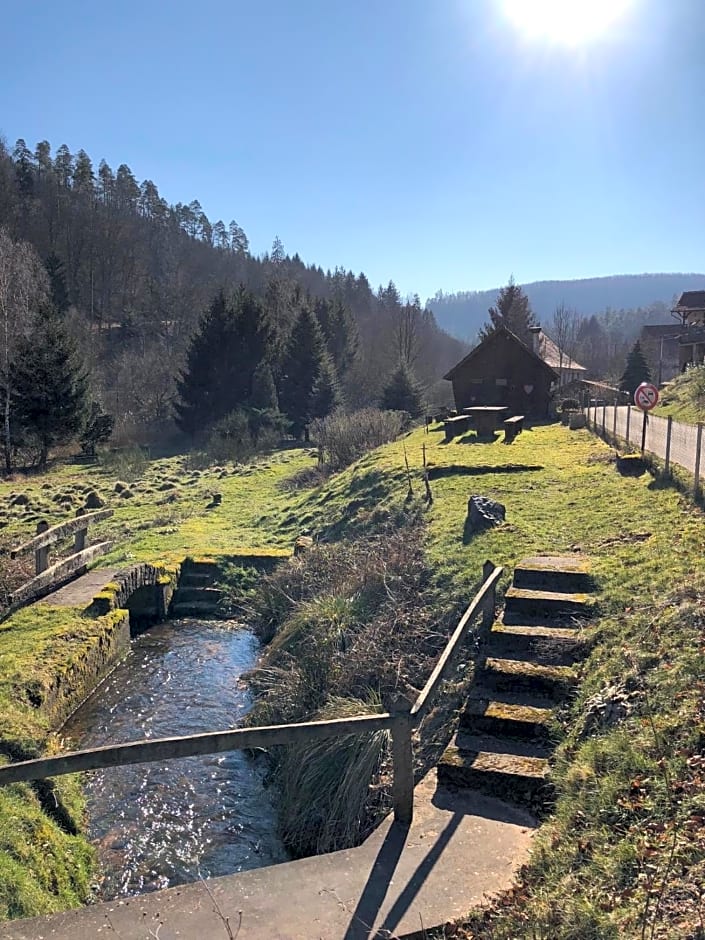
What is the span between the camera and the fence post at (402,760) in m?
5.16

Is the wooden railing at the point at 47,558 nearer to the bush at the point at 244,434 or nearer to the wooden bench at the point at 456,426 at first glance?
the wooden bench at the point at 456,426

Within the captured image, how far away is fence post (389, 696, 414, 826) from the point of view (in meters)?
5.16

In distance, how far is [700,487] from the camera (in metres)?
12.0

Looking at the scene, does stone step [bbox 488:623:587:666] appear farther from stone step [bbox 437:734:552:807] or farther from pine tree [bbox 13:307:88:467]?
pine tree [bbox 13:307:88:467]

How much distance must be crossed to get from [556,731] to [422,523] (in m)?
8.42

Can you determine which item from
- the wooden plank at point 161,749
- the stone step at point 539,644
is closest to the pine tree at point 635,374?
the stone step at point 539,644

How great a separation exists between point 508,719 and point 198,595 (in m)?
10.8

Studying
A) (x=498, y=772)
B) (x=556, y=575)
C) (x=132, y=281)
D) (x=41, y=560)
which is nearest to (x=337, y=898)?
(x=498, y=772)

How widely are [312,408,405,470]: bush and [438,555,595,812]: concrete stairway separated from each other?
18.8 metres

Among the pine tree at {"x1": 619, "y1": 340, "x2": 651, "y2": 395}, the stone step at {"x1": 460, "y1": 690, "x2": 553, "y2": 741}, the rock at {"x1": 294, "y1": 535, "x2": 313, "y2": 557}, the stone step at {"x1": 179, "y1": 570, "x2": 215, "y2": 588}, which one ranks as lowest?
the stone step at {"x1": 179, "y1": 570, "x2": 215, "y2": 588}

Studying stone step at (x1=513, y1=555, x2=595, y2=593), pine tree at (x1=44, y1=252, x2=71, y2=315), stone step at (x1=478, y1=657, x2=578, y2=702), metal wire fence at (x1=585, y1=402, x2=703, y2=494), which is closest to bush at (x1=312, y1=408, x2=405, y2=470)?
metal wire fence at (x1=585, y1=402, x2=703, y2=494)

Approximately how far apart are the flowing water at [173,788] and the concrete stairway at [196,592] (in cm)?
275

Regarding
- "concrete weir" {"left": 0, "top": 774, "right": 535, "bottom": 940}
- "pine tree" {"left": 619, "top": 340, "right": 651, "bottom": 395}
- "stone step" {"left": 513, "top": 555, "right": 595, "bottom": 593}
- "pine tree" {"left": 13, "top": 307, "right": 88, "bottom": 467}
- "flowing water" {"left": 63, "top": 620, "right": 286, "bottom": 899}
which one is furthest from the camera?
"pine tree" {"left": 619, "top": 340, "right": 651, "bottom": 395}

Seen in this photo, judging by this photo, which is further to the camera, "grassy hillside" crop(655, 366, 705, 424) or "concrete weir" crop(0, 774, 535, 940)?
"grassy hillside" crop(655, 366, 705, 424)
